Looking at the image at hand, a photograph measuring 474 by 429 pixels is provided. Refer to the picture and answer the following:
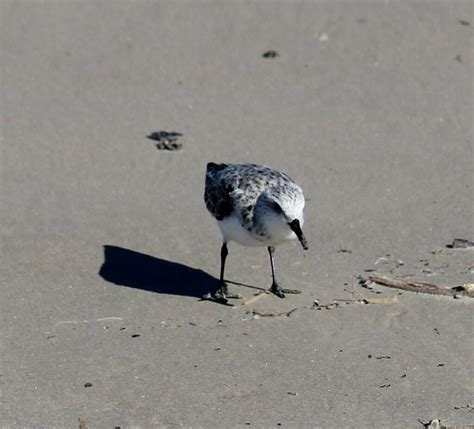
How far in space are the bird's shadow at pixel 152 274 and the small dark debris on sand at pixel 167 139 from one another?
2062 mm

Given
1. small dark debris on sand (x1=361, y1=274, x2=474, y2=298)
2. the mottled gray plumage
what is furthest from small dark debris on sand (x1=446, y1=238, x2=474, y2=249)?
the mottled gray plumage

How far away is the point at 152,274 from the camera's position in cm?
1002

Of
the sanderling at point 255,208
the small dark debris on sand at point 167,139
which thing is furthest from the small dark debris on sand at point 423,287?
the small dark debris on sand at point 167,139

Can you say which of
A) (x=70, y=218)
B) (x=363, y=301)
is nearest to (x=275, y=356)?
(x=363, y=301)

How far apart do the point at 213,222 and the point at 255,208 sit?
1.77 meters

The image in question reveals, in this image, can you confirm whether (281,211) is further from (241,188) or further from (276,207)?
(241,188)

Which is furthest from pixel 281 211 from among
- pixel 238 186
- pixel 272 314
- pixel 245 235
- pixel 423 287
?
pixel 423 287

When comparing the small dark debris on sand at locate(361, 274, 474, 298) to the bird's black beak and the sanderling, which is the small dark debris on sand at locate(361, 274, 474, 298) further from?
the bird's black beak

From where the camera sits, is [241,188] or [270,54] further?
[270,54]

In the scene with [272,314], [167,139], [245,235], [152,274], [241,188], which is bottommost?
[272,314]

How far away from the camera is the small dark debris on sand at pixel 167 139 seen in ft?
40.0

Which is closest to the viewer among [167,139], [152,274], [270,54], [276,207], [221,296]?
[276,207]

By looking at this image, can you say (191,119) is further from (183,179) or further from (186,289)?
(186,289)

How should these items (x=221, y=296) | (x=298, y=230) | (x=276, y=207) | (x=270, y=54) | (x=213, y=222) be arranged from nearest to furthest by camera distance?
(x=298, y=230) < (x=276, y=207) < (x=221, y=296) < (x=213, y=222) < (x=270, y=54)
